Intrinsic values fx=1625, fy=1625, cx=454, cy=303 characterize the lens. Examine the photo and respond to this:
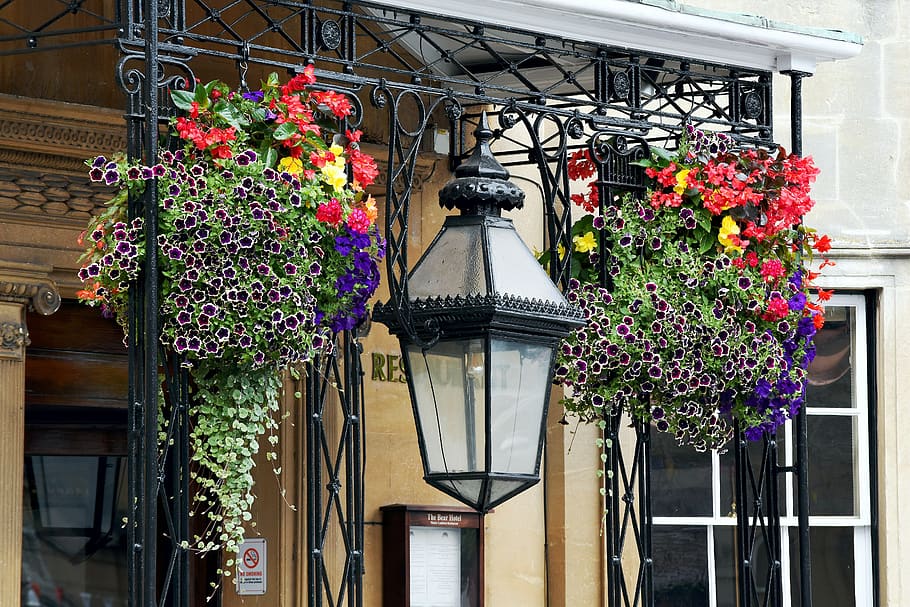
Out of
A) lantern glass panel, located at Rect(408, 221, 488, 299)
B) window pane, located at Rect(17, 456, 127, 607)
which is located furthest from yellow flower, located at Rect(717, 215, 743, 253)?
window pane, located at Rect(17, 456, 127, 607)

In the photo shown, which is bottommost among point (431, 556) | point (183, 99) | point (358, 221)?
point (431, 556)

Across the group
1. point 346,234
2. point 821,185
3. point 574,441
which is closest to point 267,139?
point 346,234

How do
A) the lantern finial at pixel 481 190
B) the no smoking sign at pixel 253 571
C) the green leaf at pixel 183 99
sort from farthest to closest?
the no smoking sign at pixel 253 571
the green leaf at pixel 183 99
the lantern finial at pixel 481 190

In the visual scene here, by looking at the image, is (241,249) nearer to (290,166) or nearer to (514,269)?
(290,166)

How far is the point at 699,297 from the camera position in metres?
6.68

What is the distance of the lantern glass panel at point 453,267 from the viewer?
17.2 feet

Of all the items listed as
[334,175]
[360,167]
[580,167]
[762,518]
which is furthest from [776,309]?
[334,175]

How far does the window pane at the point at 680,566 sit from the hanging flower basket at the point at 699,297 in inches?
61.1

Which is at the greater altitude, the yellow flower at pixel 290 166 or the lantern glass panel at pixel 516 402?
the yellow flower at pixel 290 166

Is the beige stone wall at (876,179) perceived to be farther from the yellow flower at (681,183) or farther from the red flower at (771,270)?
the yellow flower at (681,183)

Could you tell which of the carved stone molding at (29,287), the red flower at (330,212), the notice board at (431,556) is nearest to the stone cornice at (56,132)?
the carved stone molding at (29,287)

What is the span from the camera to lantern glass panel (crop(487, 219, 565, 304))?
5.24 m

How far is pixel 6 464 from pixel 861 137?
472 centimetres

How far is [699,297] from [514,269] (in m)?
1.61
